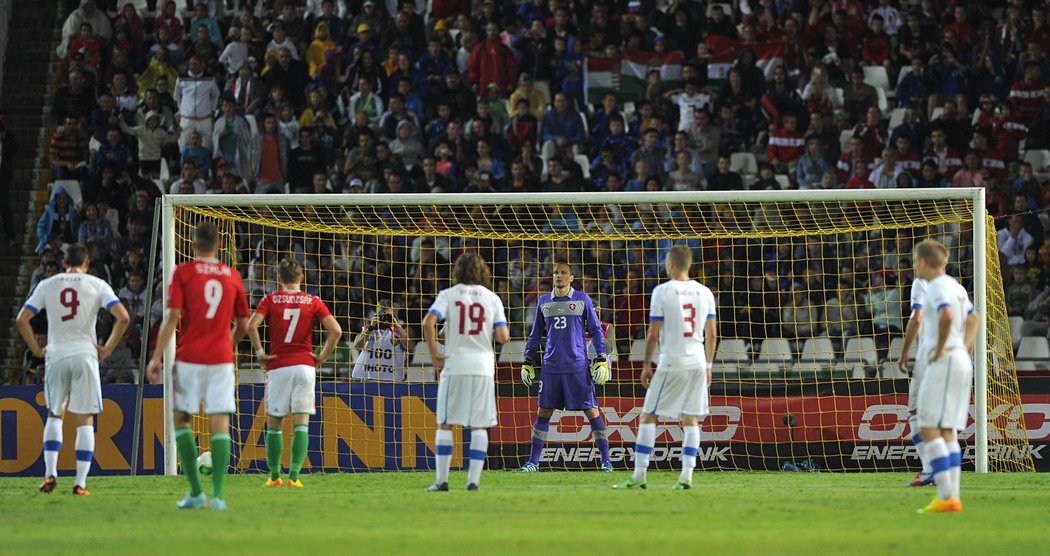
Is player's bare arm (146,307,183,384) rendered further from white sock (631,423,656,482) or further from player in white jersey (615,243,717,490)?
white sock (631,423,656,482)

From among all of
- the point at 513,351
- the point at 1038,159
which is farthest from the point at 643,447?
the point at 1038,159

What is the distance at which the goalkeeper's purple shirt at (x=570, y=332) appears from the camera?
1421cm

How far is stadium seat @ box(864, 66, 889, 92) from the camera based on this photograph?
21891 millimetres

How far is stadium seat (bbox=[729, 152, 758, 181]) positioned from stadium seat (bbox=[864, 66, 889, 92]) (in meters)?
2.83

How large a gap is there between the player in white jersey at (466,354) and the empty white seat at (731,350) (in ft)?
20.3

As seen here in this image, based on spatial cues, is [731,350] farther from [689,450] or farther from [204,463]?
[204,463]

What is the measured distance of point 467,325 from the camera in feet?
36.1

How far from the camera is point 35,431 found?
15.6 meters

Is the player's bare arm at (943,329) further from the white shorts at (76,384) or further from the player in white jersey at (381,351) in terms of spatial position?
the player in white jersey at (381,351)

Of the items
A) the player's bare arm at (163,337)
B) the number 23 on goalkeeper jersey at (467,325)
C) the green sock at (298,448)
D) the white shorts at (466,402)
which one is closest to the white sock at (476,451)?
the white shorts at (466,402)

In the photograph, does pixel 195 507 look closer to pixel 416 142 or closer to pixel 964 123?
pixel 416 142

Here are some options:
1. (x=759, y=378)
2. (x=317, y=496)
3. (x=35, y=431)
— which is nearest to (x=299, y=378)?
A: (x=317, y=496)

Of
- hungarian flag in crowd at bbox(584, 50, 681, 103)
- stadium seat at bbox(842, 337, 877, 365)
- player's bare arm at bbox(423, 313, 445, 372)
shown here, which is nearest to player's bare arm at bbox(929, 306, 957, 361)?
player's bare arm at bbox(423, 313, 445, 372)

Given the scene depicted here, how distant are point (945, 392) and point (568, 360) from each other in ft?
17.8
